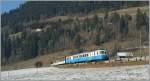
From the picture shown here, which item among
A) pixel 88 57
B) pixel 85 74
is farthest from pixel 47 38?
pixel 85 74

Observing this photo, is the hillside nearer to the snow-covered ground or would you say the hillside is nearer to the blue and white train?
the blue and white train

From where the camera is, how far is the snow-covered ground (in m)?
11.4

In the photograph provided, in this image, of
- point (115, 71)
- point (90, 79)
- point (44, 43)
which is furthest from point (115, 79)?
point (44, 43)

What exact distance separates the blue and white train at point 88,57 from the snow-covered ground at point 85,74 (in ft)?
2.01

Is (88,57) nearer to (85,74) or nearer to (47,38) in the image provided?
(47,38)

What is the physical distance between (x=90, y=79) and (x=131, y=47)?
469 cm

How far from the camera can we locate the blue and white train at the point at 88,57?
46.5 feet

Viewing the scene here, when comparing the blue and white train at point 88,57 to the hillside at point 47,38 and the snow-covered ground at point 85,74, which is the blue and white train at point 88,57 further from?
the snow-covered ground at point 85,74

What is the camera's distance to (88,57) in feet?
51.1

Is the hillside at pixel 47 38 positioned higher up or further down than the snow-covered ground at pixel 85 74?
higher up

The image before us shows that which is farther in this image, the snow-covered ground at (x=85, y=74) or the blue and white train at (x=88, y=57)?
the blue and white train at (x=88, y=57)

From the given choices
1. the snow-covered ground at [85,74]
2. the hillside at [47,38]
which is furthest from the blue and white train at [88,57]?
the snow-covered ground at [85,74]

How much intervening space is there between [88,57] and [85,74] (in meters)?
3.08

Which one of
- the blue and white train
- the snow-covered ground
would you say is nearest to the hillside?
the blue and white train
